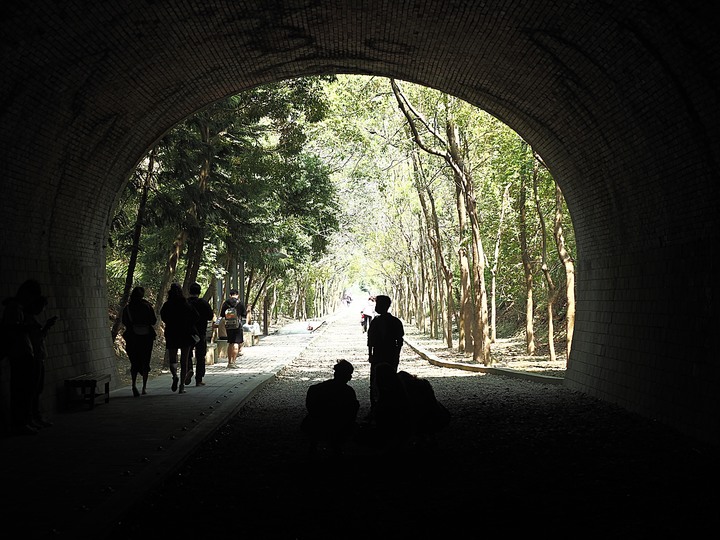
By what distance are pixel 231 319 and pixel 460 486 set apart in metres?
14.1

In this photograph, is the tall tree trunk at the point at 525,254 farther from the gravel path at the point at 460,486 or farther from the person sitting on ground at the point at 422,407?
the person sitting on ground at the point at 422,407

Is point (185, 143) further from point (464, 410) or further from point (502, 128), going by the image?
point (464, 410)

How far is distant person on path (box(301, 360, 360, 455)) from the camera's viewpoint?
747 centimetres

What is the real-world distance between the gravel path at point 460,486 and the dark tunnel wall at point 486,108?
1610 mm

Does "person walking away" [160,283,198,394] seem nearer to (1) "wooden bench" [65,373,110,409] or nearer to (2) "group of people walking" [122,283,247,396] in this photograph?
(2) "group of people walking" [122,283,247,396]

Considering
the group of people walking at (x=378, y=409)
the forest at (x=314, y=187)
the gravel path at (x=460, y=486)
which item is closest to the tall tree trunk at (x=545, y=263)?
the forest at (x=314, y=187)

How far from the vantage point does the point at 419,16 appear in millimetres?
11766

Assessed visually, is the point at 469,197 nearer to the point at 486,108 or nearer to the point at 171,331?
the point at 486,108

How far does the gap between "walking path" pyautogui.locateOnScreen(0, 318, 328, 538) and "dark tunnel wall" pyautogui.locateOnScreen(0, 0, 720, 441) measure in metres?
1.48

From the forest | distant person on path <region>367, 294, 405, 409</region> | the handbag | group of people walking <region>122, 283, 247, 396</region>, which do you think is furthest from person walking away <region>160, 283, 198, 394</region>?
distant person on path <region>367, 294, 405, 409</region>

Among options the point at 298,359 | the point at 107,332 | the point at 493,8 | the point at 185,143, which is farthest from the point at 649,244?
the point at 298,359

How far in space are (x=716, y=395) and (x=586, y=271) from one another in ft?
20.5

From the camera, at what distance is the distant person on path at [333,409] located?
7.47 metres

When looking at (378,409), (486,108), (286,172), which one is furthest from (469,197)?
(378,409)
